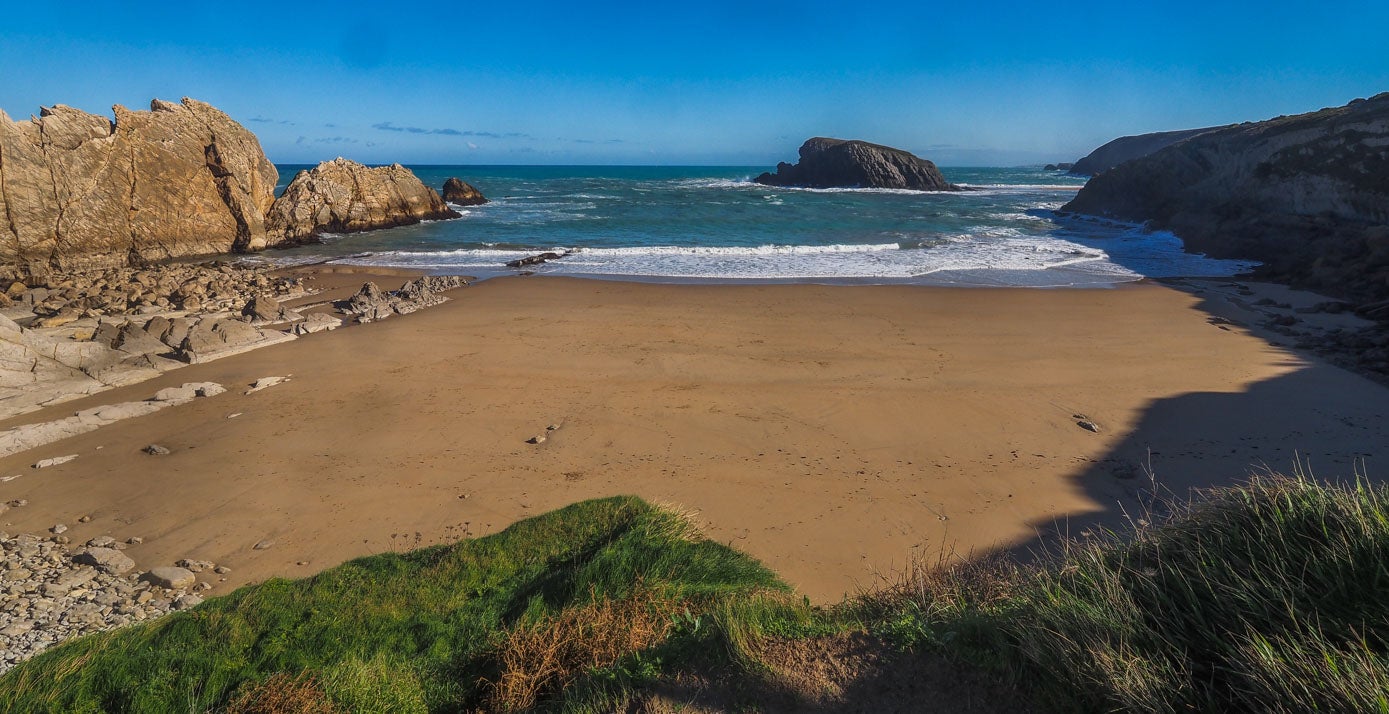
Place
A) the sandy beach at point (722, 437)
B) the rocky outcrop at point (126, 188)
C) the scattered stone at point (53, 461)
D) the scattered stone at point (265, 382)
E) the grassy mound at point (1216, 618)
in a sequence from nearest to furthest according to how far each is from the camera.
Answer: the grassy mound at point (1216, 618)
the sandy beach at point (722, 437)
the scattered stone at point (53, 461)
the scattered stone at point (265, 382)
the rocky outcrop at point (126, 188)

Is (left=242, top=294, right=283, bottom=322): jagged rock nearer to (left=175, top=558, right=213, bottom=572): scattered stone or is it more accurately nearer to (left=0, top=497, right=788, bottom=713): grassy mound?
(left=175, top=558, right=213, bottom=572): scattered stone

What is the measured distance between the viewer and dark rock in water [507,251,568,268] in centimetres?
2311

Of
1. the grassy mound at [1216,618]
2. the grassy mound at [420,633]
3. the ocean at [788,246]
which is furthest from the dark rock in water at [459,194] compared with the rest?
the grassy mound at [1216,618]

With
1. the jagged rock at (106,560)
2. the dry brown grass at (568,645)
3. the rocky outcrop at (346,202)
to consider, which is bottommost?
the jagged rock at (106,560)

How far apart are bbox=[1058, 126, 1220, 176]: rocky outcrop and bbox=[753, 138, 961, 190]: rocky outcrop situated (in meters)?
37.2

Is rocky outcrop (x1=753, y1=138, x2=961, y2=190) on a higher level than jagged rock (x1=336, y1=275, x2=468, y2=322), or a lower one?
higher

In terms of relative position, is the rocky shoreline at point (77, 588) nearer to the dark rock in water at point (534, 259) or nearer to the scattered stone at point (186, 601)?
the scattered stone at point (186, 601)

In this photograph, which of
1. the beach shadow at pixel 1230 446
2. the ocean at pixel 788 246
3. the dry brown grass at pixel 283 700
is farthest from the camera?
the ocean at pixel 788 246

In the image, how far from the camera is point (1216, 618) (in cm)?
321

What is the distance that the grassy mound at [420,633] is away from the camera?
3.84 m

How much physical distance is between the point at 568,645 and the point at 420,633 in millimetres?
1190

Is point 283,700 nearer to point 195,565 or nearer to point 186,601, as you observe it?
point 186,601

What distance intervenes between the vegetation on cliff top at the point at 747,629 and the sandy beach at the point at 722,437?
1.54 meters

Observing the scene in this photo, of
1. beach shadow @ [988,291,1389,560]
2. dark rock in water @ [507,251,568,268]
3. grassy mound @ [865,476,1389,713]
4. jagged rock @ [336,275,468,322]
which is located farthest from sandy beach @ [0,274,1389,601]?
dark rock in water @ [507,251,568,268]
